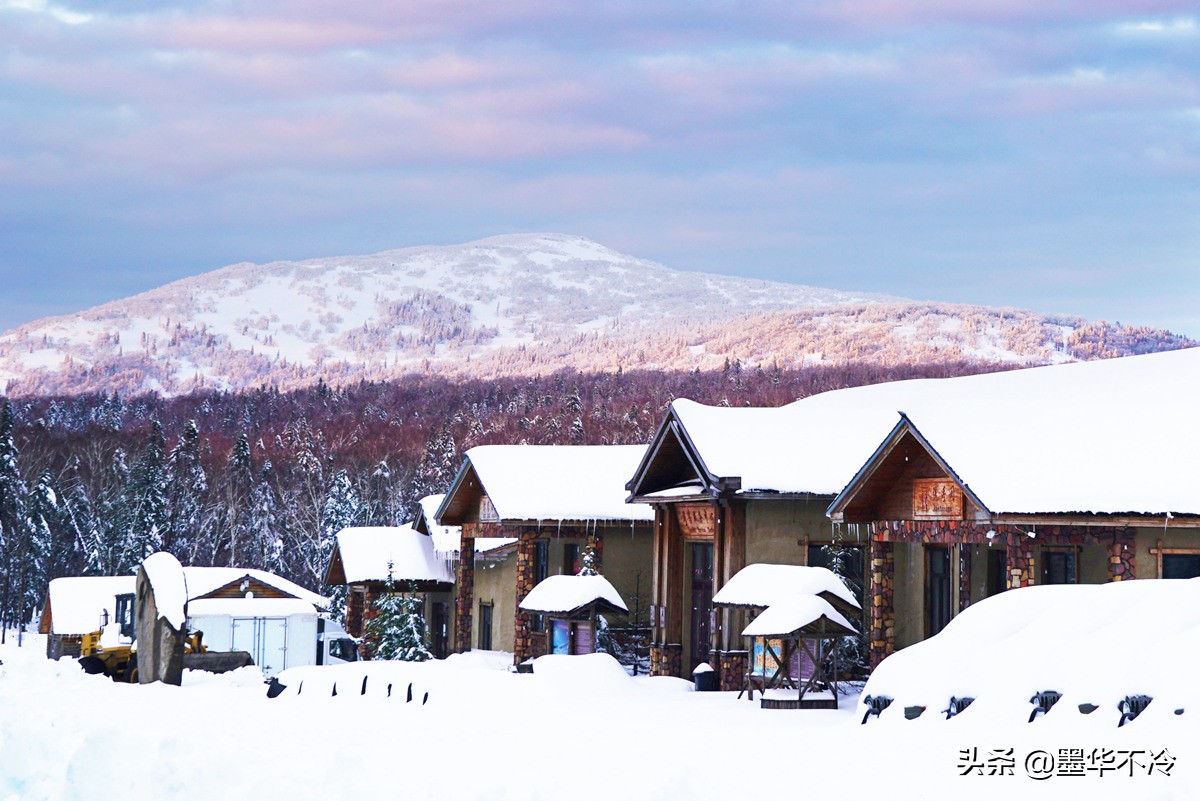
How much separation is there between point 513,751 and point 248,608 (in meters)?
34.3

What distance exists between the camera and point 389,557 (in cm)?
4369

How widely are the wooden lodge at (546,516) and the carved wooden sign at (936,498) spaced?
34.3 ft

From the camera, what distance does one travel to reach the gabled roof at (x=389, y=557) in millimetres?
43000

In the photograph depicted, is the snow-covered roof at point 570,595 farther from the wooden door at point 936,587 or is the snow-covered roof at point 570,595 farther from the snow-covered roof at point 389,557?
the snow-covered roof at point 389,557

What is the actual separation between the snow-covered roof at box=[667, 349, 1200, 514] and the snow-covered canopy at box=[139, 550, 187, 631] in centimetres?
1065

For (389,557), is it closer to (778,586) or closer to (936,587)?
(936,587)

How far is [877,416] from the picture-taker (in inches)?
1150

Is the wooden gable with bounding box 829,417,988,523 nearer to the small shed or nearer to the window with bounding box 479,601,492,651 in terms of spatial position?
the small shed

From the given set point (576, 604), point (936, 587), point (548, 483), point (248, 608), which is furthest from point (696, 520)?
point (248, 608)

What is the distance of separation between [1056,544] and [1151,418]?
101 inches

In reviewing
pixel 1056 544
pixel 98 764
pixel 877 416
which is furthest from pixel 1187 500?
pixel 98 764

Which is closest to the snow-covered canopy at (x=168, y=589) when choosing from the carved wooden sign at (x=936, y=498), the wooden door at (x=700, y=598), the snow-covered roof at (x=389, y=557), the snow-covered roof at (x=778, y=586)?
the snow-covered roof at (x=778, y=586)

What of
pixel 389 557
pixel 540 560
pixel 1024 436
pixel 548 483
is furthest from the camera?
pixel 389 557

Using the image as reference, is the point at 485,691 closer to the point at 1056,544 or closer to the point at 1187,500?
the point at 1056,544
